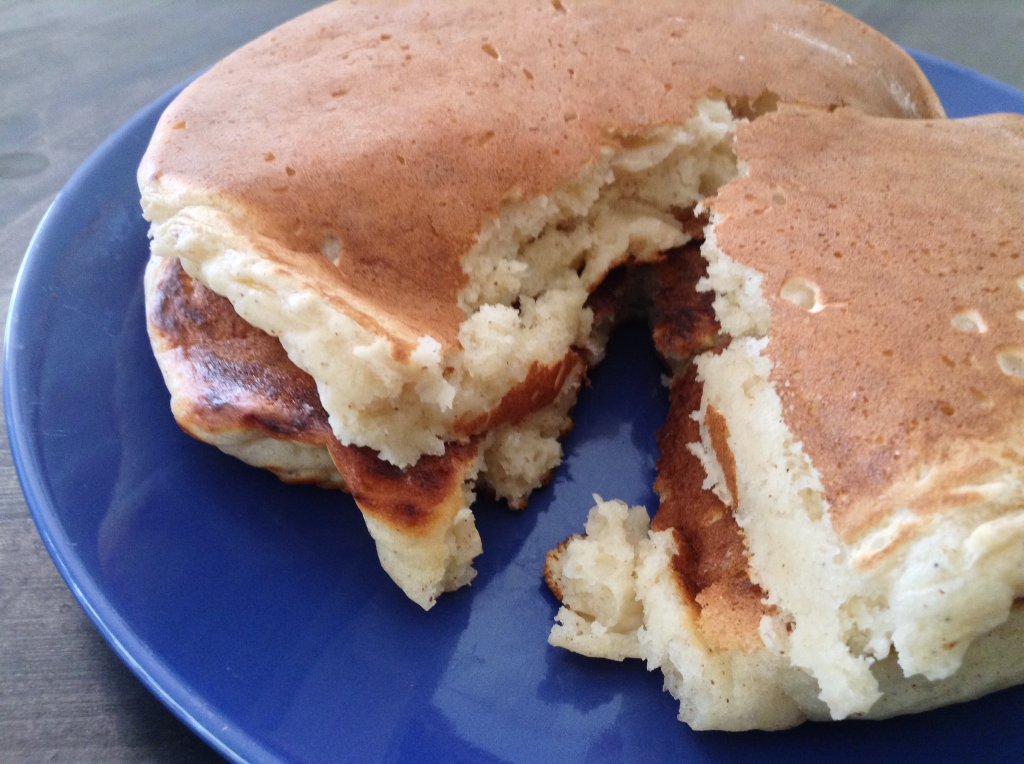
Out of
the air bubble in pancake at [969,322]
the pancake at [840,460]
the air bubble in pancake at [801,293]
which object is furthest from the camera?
the air bubble in pancake at [801,293]

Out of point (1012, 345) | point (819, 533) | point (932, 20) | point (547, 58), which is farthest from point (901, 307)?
point (932, 20)

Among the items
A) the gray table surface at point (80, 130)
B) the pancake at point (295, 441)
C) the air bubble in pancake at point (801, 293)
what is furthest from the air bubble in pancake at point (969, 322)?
the gray table surface at point (80, 130)

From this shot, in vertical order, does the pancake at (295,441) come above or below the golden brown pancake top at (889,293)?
below

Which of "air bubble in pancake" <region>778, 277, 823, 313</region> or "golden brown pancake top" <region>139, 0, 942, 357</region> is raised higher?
"golden brown pancake top" <region>139, 0, 942, 357</region>

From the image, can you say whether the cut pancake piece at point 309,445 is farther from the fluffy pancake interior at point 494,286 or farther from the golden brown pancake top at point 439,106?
the golden brown pancake top at point 439,106

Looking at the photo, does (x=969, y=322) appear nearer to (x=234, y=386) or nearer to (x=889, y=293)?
(x=889, y=293)

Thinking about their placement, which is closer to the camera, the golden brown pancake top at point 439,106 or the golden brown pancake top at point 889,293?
the golden brown pancake top at point 889,293

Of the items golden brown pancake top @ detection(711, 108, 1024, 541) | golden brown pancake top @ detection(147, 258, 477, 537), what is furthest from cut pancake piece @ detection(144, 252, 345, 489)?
golden brown pancake top @ detection(711, 108, 1024, 541)

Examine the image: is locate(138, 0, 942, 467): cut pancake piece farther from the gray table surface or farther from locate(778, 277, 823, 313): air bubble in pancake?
the gray table surface
